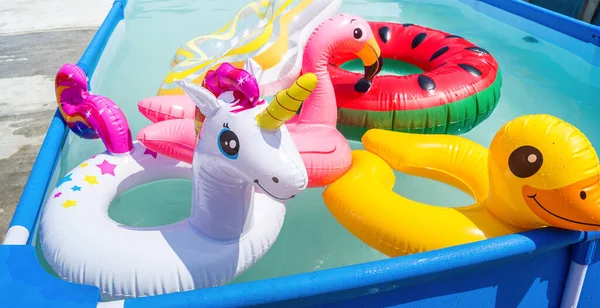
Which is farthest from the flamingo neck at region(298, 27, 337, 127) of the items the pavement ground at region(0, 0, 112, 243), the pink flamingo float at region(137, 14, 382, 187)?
the pavement ground at region(0, 0, 112, 243)

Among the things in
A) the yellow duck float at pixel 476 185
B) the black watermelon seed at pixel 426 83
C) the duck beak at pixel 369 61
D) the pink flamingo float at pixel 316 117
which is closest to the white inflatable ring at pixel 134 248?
the pink flamingo float at pixel 316 117

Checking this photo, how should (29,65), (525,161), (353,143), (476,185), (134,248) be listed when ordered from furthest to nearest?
(29,65) < (353,143) < (476,185) < (134,248) < (525,161)

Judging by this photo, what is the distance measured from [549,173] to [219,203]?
953mm

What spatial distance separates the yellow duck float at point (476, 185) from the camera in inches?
51.4

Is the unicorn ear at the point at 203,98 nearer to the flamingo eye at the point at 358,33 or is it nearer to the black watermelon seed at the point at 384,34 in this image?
the flamingo eye at the point at 358,33

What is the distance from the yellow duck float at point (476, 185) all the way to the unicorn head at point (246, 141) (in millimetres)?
407

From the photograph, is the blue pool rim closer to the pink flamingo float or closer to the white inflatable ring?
the white inflatable ring

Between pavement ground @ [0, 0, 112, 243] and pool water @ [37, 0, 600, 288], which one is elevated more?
pool water @ [37, 0, 600, 288]

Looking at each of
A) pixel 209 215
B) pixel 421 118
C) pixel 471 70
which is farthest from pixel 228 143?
pixel 471 70

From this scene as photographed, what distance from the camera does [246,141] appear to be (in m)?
1.36

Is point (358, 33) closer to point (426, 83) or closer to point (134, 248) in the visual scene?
point (426, 83)

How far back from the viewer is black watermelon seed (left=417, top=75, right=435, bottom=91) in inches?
97.1

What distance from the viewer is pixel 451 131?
2.55 meters

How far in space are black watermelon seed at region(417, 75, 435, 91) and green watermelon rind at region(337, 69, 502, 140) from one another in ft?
0.37
